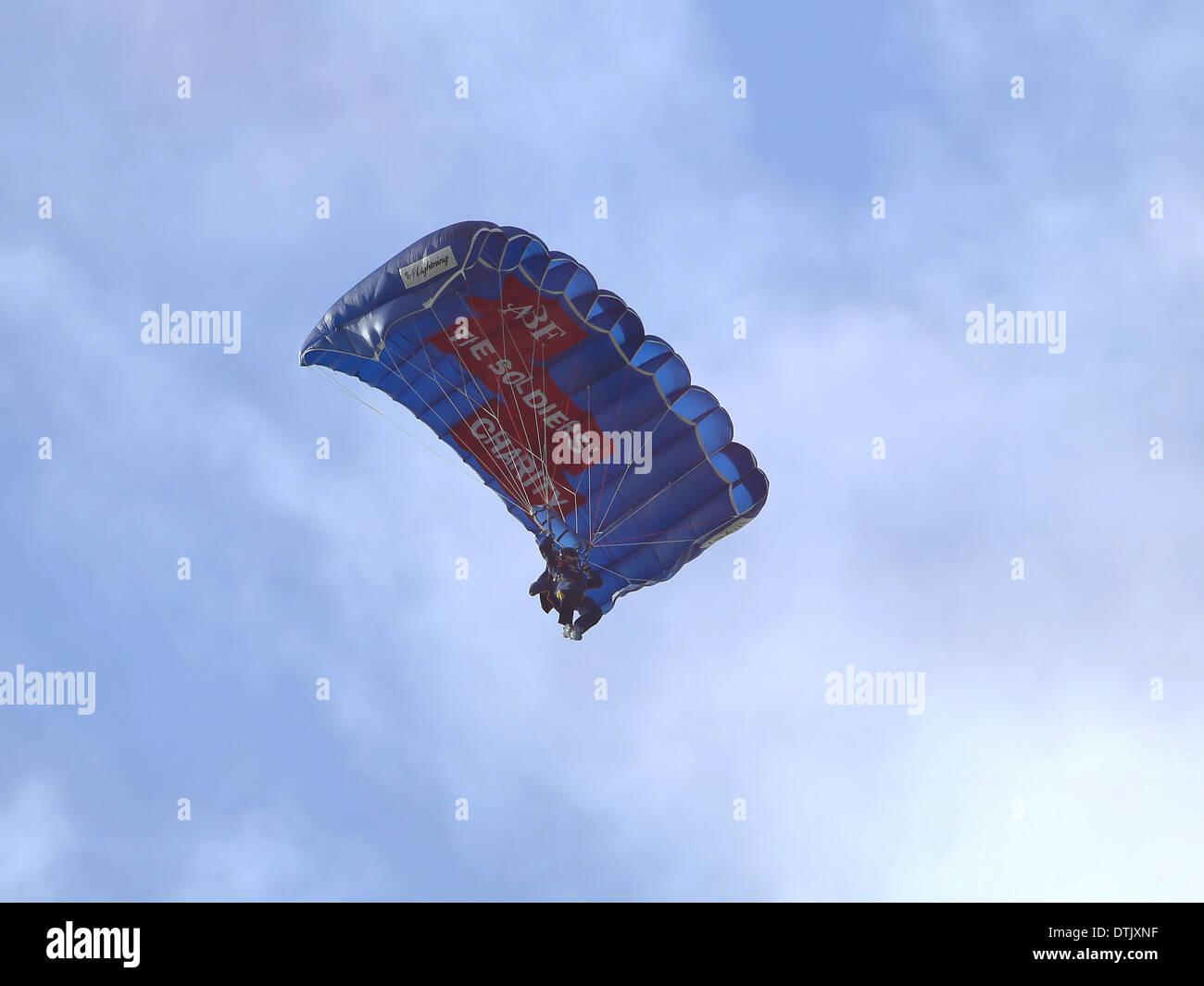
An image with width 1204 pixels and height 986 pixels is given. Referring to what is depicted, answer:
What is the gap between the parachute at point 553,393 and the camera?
2555 cm

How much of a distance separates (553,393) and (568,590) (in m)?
3.81

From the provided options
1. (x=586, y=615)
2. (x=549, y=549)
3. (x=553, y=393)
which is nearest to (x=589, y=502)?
(x=549, y=549)

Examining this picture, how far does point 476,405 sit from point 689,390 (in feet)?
14.4

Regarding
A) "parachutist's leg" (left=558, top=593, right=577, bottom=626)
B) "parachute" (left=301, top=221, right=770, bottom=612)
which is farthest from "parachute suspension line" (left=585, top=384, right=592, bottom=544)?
"parachutist's leg" (left=558, top=593, right=577, bottom=626)

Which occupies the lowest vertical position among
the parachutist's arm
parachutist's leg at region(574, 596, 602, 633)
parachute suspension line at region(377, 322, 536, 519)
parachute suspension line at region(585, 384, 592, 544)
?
parachutist's leg at region(574, 596, 602, 633)

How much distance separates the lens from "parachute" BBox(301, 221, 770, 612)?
1006 inches

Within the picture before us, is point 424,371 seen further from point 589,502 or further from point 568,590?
point 568,590

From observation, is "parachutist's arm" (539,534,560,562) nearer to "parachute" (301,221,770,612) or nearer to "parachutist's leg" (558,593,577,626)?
"parachute" (301,221,770,612)

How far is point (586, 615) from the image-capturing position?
85.9ft

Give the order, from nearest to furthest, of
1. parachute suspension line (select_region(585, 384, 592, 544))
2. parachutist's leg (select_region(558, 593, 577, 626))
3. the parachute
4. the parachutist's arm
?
the parachute → parachutist's leg (select_region(558, 593, 577, 626)) → the parachutist's arm → parachute suspension line (select_region(585, 384, 592, 544))

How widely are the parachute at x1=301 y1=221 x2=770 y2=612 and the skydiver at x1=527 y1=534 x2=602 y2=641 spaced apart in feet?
1.49
